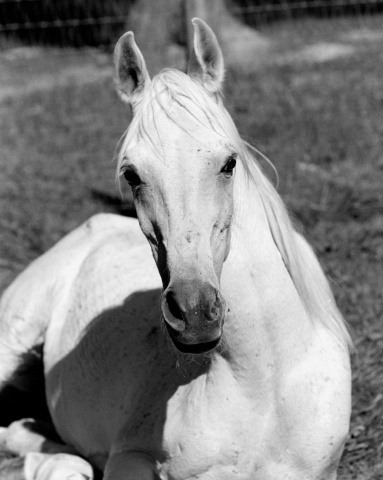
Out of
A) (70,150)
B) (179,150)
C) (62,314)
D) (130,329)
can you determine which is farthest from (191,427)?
(70,150)

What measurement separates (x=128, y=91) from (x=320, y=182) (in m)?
3.32

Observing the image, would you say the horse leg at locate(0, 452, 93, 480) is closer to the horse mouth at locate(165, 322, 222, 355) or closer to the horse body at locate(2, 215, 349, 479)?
the horse body at locate(2, 215, 349, 479)

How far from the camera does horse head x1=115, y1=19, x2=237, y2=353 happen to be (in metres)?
1.98

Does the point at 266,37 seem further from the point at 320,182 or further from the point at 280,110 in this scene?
the point at 320,182

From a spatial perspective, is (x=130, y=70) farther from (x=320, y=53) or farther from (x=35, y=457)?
(x=320, y=53)

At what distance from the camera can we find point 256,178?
95.0 inches

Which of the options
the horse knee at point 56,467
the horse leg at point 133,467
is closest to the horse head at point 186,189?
the horse leg at point 133,467

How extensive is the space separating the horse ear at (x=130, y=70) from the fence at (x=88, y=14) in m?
8.32

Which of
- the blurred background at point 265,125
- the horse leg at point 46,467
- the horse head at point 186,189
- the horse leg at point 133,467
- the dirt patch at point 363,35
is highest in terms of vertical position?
the horse head at point 186,189

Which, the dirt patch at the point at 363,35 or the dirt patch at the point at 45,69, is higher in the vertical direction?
the dirt patch at the point at 45,69

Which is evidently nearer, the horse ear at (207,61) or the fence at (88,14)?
the horse ear at (207,61)

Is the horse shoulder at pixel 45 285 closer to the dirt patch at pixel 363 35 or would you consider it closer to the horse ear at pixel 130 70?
the horse ear at pixel 130 70

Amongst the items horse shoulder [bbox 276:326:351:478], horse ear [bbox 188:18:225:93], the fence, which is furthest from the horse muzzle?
the fence

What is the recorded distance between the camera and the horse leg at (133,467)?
261 centimetres
